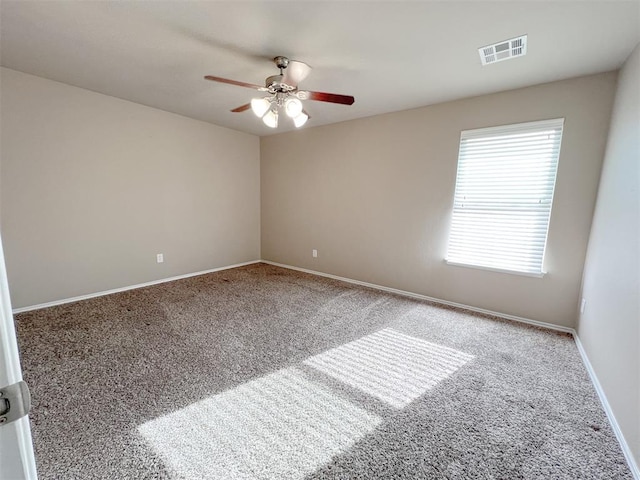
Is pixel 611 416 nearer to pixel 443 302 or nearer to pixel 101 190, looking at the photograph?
pixel 443 302

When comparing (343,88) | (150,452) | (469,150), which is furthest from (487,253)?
(150,452)

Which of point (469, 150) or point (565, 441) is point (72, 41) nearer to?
point (469, 150)

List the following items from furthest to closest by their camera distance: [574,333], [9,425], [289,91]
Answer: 1. [574,333]
2. [289,91]
3. [9,425]

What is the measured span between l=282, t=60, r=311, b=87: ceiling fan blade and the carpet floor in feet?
7.33

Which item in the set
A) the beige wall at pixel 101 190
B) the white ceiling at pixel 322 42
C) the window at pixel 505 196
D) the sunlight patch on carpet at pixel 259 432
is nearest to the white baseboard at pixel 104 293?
the beige wall at pixel 101 190

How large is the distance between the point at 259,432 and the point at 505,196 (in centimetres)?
316

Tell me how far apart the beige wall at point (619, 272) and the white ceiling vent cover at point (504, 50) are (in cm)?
77

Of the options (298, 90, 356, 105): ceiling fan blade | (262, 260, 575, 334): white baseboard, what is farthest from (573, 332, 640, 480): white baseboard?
(298, 90, 356, 105): ceiling fan blade

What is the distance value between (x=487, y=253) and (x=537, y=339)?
3.15ft

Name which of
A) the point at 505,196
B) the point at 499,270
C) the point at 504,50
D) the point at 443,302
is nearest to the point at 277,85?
the point at 504,50

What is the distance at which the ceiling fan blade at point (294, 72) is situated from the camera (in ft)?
7.29

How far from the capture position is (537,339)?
2.65 m

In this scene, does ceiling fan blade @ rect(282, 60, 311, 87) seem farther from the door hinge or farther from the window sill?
the window sill

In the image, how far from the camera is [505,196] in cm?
301
